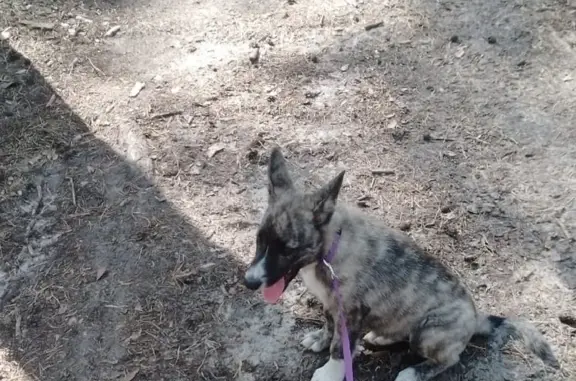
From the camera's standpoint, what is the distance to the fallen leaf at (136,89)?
662cm

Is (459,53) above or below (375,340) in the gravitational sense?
above

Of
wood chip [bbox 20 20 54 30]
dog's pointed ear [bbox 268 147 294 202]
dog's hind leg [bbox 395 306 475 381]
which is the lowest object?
wood chip [bbox 20 20 54 30]

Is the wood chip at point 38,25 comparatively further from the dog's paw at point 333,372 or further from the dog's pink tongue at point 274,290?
the dog's paw at point 333,372

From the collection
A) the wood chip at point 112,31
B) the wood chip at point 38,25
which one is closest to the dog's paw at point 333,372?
the wood chip at point 112,31

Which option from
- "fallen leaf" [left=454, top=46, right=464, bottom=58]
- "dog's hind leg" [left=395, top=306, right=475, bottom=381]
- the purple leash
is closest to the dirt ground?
"fallen leaf" [left=454, top=46, right=464, bottom=58]

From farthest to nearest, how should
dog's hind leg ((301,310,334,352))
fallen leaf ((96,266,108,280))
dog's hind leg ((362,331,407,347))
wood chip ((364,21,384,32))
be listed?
wood chip ((364,21,384,32))
fallen leaf ((96,266,108,280))
dog's hind leg ((301,310,334,352))
dog's hind leg ((362,331,407,347))

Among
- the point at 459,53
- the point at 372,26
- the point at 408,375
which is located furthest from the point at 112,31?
the point at 408,375

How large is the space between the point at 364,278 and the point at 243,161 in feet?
7.50

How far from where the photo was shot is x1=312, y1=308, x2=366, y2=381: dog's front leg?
160 inches

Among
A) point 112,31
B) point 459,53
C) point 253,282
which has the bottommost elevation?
point 112,31

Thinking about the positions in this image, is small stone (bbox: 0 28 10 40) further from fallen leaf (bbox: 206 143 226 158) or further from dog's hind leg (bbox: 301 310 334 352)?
dog's hind leg (bbox: 301 310 334 352)

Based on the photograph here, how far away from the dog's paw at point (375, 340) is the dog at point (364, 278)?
181 mm

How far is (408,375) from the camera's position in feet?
13.9

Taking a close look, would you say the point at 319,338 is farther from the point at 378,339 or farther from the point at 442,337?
the point at 442,337
